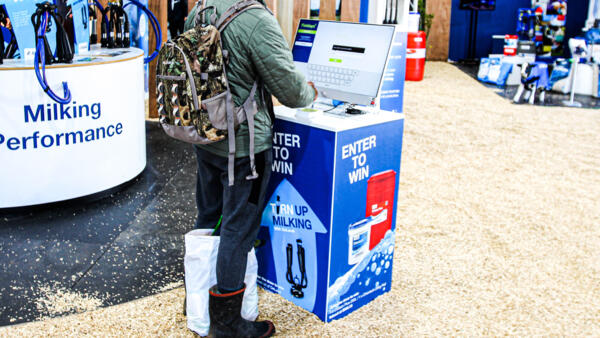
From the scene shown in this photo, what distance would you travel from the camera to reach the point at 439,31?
1223 cm

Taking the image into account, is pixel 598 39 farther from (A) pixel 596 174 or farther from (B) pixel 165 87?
(B) pixel 165 87

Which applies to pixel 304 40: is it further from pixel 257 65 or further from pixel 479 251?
pixel 479 251

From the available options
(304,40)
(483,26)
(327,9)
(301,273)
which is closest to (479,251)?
(301,273)

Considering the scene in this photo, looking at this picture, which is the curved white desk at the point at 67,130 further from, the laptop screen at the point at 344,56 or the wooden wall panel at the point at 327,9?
the wooden wall panel at the point at 327,9

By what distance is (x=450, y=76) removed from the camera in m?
10.2

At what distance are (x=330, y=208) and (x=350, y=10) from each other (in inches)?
159

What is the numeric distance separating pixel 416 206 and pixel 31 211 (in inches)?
101

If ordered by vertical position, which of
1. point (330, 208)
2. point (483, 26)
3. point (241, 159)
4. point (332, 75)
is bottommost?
point (330, 208)

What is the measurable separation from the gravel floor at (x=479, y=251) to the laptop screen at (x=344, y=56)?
1024mm

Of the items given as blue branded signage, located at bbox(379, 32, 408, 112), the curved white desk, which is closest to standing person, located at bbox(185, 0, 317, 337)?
the curved white desk

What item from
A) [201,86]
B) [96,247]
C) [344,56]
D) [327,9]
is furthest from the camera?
[327,9]

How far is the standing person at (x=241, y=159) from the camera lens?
2086 mm

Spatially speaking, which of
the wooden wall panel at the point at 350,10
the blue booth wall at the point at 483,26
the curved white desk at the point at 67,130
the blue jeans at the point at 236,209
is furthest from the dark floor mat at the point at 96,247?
the blue booth wall at the point at 483,26

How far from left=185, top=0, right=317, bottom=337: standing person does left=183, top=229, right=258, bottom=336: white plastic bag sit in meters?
0.06
